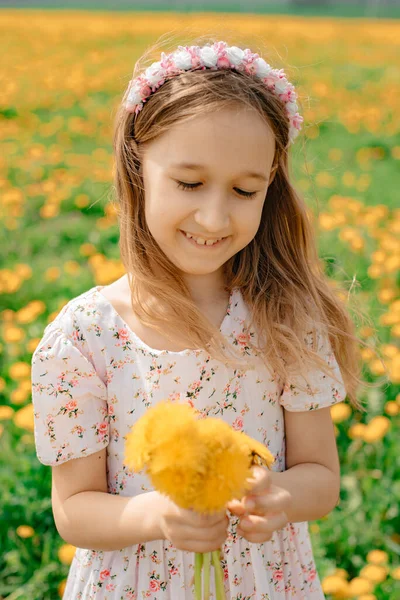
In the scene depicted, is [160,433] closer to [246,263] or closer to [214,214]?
[214,214]

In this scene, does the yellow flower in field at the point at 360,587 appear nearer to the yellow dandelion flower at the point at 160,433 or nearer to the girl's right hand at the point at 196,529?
the girl's right hand at the point at 196,529

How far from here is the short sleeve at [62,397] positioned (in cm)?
132

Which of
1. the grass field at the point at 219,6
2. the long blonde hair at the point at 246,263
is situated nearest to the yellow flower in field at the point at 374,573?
the long blonde hair at the point at 246,263

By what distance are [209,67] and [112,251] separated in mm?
2457

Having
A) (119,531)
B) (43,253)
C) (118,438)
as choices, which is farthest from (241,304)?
(43,253)

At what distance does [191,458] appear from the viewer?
81 cm

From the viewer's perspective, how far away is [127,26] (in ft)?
53.3

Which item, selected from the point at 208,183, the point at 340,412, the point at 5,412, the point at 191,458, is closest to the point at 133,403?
the point at 208,183

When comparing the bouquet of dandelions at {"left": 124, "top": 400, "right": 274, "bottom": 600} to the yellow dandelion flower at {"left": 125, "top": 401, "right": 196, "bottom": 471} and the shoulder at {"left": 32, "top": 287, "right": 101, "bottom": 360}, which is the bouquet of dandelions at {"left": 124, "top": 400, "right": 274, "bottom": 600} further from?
the shoulder at {"left": 32, "top": 287, "right": 101, "bottom": 360}

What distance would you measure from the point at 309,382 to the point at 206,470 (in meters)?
0.62

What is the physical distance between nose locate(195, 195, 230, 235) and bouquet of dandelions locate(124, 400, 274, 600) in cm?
42

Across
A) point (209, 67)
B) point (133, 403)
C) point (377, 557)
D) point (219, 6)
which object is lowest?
point (219, 6)

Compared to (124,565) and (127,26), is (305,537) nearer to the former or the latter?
(124,565)

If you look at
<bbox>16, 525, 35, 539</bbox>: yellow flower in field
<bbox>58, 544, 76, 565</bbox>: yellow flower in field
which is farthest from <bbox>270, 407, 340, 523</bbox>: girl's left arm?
<bbox>16, 525, 35, 539</bbox>: yellow flower in field
